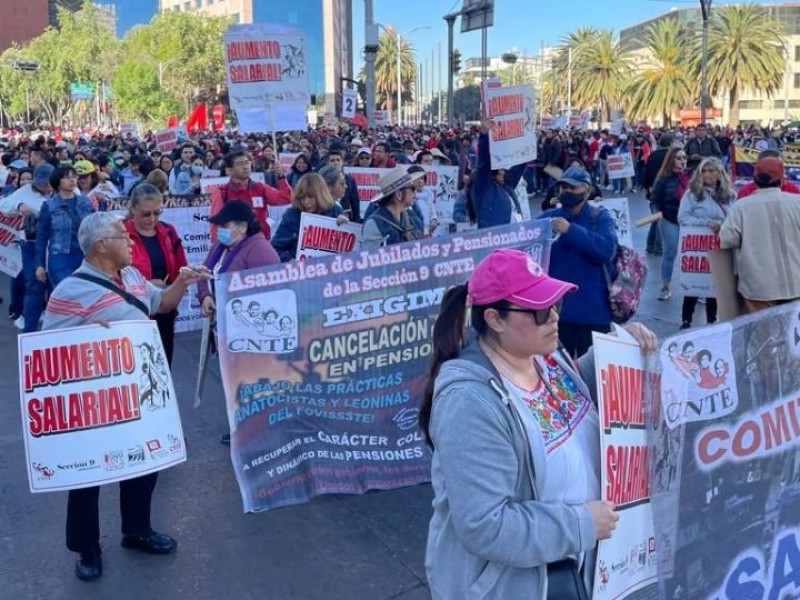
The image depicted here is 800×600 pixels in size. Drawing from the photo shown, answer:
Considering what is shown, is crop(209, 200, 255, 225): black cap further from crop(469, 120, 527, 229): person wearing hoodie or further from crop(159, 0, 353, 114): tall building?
crop(159, 0, 353, 114): tall building

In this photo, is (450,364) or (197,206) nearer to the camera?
(450,364)

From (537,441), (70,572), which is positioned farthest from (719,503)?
(70,572)

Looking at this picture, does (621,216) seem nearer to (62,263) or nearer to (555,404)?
(62,263)

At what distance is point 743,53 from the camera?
5425 cm

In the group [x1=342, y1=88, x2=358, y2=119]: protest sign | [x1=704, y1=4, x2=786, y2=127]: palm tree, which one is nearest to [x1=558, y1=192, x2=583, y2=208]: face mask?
[x1=342, y1=88, x2=358, y2=119]: protest sign

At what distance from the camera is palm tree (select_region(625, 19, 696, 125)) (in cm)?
6178

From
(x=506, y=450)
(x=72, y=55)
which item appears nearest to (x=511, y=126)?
(x=506, y=450)

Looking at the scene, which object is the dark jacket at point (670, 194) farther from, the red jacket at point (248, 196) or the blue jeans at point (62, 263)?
the blue jeans at point (62, 263)

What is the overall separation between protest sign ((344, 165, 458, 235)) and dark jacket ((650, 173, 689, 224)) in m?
3.27

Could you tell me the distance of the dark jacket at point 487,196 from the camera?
7566 mm

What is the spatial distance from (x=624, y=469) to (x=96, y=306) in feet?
8.49

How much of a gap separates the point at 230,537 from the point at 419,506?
1047mm

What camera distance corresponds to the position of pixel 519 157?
7707mm

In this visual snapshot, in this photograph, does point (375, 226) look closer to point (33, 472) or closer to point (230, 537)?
point (230, 537)
